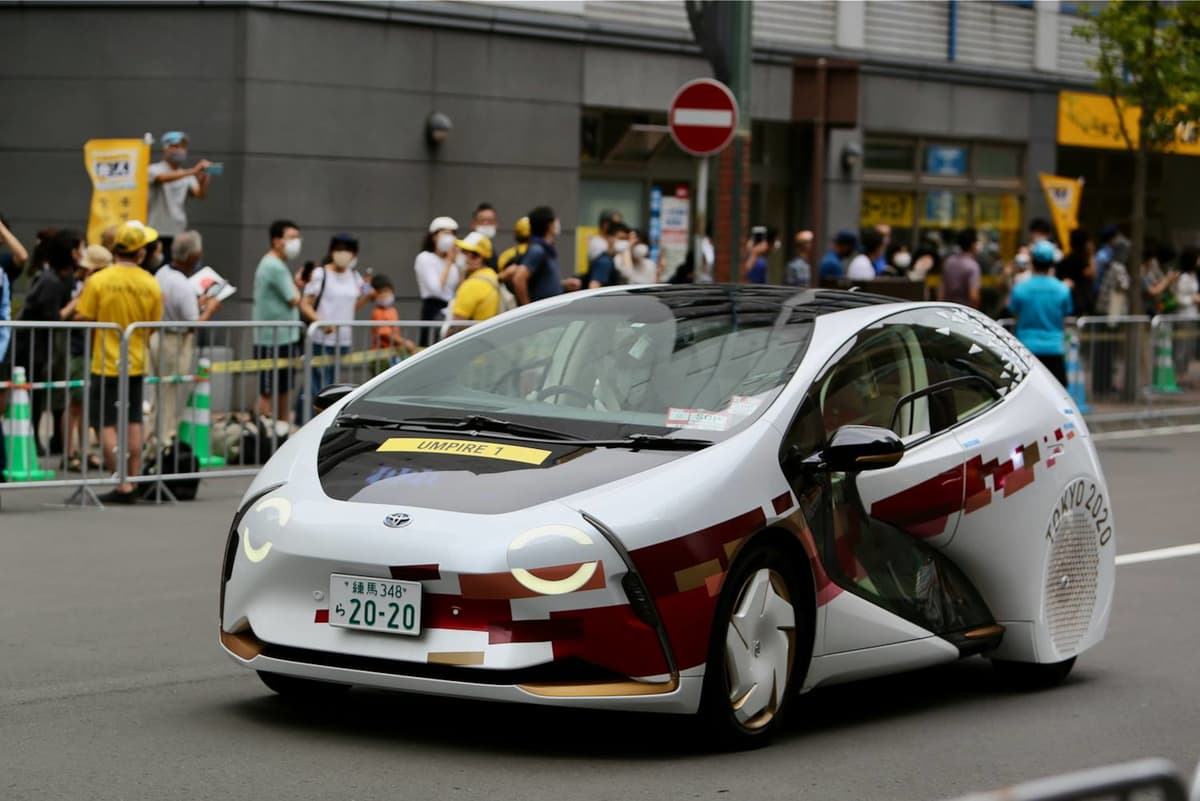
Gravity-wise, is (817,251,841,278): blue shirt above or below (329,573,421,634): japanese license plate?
above

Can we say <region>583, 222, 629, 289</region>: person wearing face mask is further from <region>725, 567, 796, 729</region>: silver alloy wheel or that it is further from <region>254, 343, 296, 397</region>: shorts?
<region>725, 567, 796, 729</region>: silver alloy wheel

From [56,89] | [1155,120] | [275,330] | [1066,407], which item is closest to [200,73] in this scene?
[56,89]

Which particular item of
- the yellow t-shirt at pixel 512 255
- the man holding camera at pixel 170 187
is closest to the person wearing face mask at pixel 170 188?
the man holding camera at pixel 170 187

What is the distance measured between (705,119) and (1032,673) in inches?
369

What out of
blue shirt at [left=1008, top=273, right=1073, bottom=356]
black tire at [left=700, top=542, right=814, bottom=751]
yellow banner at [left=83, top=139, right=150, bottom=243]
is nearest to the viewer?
black tire at [left=700, top=542, right=814, bottom=751]

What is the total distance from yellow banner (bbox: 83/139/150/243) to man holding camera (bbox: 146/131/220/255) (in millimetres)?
817

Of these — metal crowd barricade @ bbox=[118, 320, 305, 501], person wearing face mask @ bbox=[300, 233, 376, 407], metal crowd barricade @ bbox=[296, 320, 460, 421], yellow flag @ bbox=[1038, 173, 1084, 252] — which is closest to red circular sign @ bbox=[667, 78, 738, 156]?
metal crowd barricade @ bbox=[296, 320, 460, 421]

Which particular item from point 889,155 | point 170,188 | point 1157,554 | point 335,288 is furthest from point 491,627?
point 889,155

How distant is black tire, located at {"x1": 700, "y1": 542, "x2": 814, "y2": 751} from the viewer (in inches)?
248

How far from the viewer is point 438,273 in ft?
60.4

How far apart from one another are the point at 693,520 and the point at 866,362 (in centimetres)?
138

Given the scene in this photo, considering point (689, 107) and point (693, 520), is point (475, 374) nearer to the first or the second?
point (693, 520)

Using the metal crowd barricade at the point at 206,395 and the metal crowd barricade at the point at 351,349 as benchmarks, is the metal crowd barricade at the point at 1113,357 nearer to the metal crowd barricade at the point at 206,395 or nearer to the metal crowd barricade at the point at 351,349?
the metal crowd barricade at the point at 351,349
